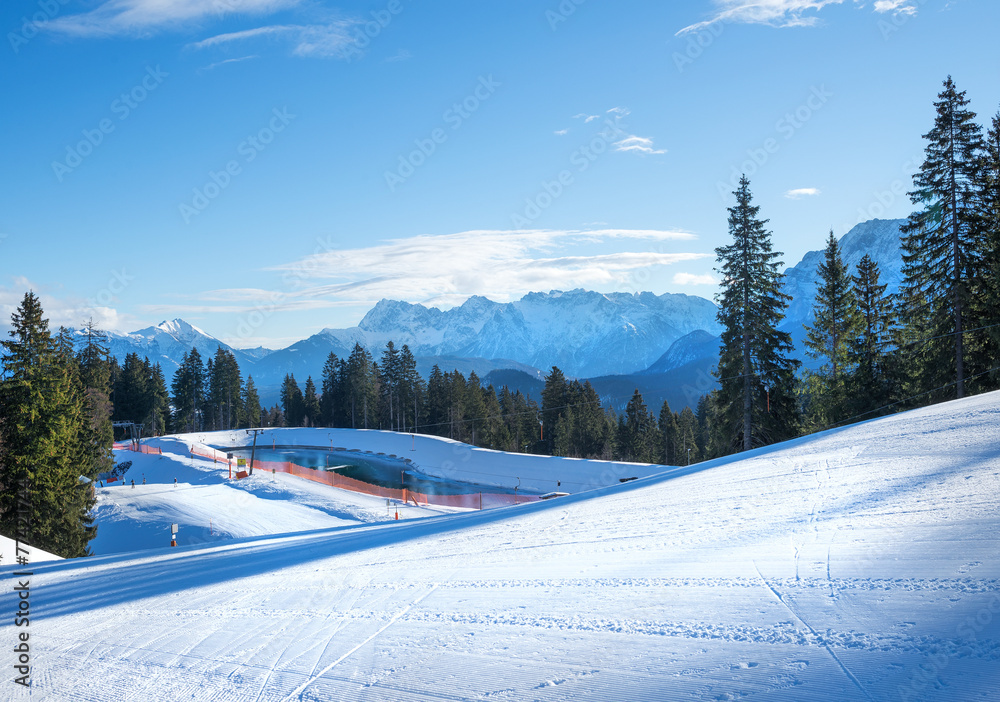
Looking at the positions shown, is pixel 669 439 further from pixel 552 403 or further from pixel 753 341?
pixel 753 341

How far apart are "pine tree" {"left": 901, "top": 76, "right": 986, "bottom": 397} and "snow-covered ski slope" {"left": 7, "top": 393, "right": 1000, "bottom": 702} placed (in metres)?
14.2

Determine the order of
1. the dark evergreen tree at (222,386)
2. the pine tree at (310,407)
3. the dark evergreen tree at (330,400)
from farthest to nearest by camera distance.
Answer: the pine tree at (310,407), the dark evergreen tree at (330,400), the dark evergreen tree at (222,386)

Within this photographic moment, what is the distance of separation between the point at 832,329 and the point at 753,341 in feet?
38.7

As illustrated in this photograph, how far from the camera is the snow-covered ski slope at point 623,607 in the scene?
447cm

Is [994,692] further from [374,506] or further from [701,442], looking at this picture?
[701,442]

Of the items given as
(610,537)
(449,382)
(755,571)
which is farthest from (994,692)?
(449,382)

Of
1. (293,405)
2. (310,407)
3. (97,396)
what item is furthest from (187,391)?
(97,396)

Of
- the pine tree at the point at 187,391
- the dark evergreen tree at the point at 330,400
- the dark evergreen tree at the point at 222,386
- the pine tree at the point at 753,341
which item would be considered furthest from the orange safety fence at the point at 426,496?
the pine tree at the point at 187,391

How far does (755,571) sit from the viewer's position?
22.1 ft

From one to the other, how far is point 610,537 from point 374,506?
23020 millimetres

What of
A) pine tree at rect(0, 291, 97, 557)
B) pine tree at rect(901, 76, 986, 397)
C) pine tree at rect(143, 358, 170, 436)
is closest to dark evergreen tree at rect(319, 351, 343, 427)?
pine tree at rect(143, 358, 170, 436)

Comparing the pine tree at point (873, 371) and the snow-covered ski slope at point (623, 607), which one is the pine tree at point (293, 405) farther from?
the snow-covered ski slope at point (623, 607)

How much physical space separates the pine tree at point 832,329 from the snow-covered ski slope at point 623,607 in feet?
71.1

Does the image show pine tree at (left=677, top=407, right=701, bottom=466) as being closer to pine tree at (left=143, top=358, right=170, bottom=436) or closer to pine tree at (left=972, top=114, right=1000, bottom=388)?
pine tree at (left=972, top=114, right=1000, bottom=388)
